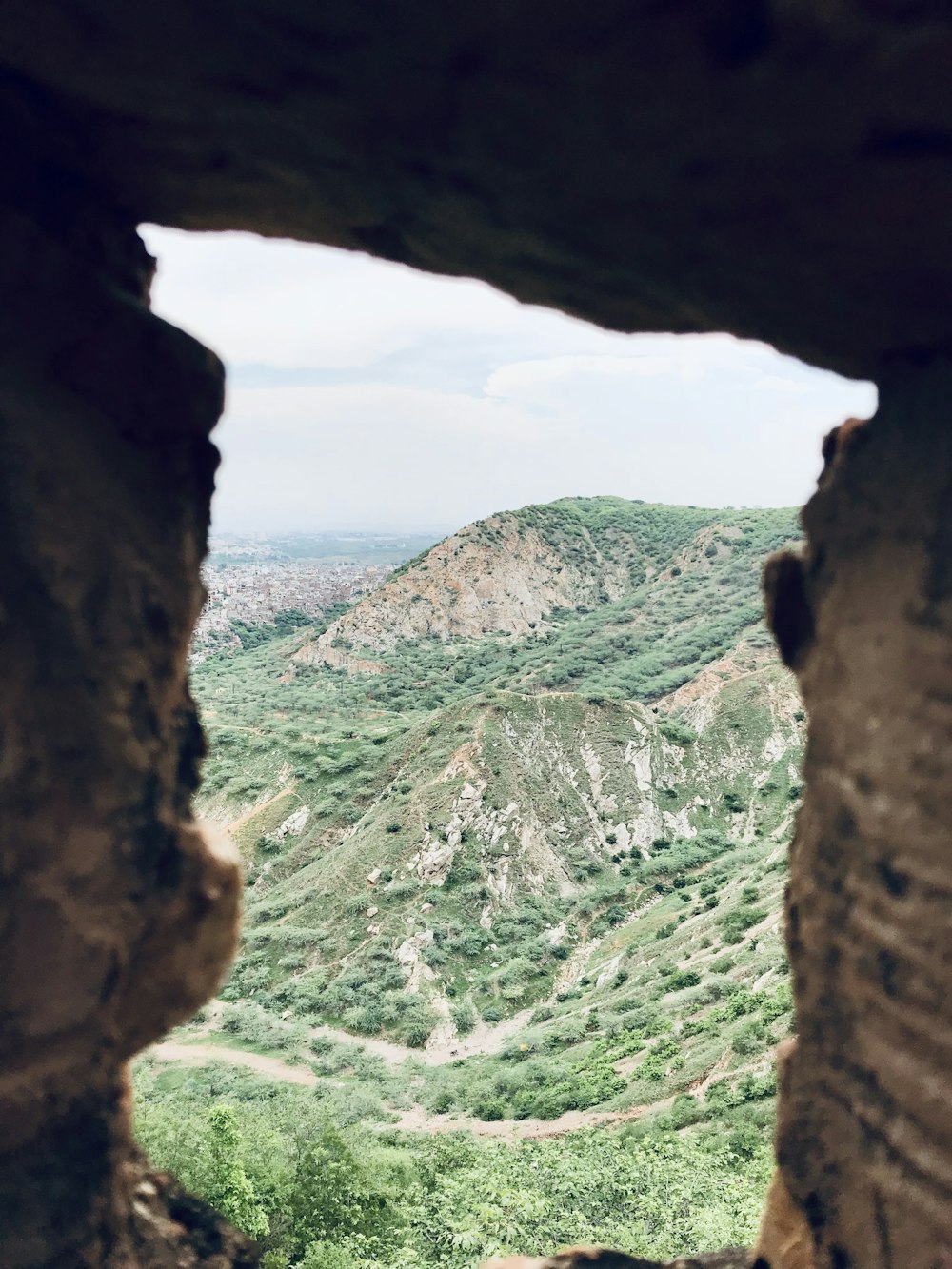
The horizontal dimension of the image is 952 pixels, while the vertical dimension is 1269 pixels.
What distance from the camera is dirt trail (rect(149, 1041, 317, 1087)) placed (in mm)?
27578

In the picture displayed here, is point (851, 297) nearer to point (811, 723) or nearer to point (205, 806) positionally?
point (811, 723)

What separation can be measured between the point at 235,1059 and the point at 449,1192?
16176 millimetres

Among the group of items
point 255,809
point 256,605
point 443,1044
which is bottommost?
point 443,1044

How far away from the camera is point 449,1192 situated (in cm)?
1599

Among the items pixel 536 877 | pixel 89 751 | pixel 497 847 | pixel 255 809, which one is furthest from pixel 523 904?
pixel 89 751

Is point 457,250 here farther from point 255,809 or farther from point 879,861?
point 255,809

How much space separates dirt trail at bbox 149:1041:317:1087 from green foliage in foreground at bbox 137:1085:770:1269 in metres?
9.64

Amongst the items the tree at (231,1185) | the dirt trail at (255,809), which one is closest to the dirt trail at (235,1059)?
the tree at (231,1185)

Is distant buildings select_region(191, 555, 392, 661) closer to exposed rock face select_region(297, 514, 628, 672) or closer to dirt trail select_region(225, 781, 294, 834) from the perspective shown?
exposed rock face select_region(297, 514, 628, 672)

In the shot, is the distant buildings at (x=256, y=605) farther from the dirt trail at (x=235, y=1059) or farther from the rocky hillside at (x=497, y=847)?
the dirt trail at (x=235, y=1059)

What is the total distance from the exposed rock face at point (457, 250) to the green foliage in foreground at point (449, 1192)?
10326 mm

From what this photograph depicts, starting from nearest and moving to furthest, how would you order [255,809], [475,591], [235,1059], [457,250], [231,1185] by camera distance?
[457,250] < [231,1185] < [235,1059] < [255,809] < [475,591]

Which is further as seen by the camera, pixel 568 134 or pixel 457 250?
pixel 457 250

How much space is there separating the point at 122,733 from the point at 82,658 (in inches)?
21.2
